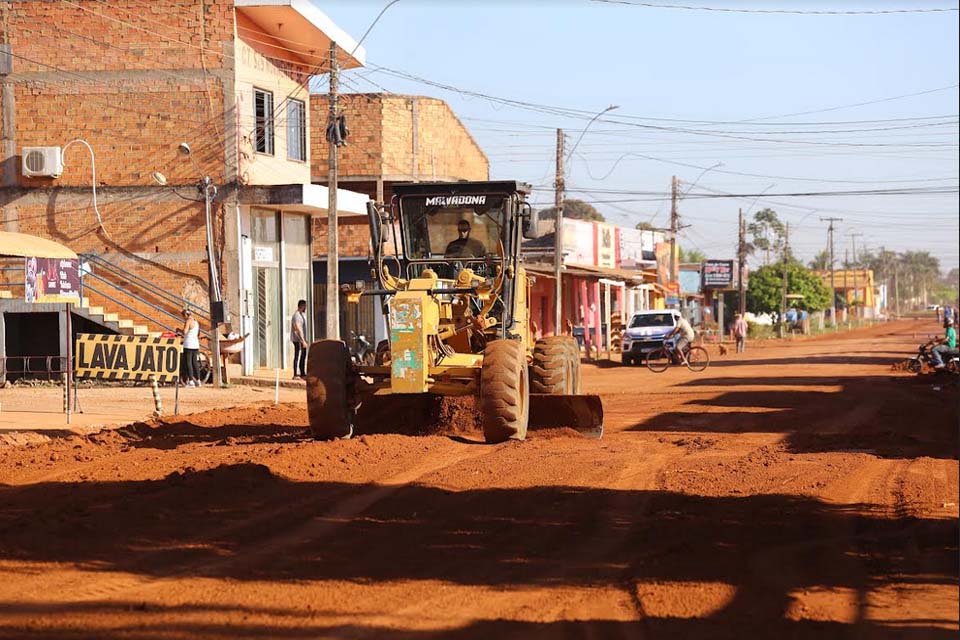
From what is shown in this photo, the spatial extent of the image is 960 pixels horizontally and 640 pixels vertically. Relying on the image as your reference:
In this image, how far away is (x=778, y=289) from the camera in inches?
3573

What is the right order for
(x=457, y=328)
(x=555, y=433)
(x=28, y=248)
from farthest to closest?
(x=28, y=248) < (x=555, y=433) < (x=457, y=328)

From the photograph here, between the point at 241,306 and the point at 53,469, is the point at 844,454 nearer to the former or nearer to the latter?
the point at 53,469

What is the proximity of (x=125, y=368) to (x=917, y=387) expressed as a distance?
→ 16.7 meters

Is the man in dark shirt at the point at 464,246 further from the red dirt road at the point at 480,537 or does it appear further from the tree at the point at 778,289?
the tree at the point at 778,289

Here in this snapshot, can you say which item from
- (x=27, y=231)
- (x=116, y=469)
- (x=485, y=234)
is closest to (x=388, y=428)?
(x=485, y=234)

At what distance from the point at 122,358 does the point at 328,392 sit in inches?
220

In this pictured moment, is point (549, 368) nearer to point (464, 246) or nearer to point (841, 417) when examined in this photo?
point (464, 246)

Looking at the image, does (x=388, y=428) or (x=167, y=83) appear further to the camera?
(x=167, y=83)

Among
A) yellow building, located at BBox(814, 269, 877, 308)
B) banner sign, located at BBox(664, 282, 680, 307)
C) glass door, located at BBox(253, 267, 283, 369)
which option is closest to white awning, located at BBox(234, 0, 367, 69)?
glass door, located at BBox(253, 267, 283, 369)

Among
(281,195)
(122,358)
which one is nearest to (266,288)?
(281,195)

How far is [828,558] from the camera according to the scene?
8.18m

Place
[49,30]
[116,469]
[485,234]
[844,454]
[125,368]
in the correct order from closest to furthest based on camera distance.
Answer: [116,469], [844,454], [485,234], [125,368], [49,30]

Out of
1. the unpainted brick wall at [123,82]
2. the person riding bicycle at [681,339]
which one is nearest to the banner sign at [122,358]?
the unpainted brick wall at [123,82]

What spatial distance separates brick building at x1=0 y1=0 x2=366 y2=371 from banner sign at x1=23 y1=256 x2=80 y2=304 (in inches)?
439
